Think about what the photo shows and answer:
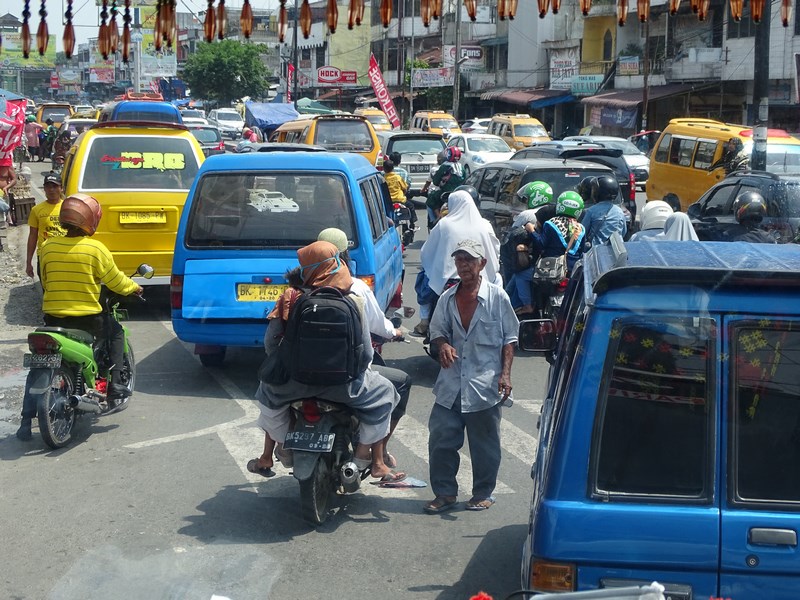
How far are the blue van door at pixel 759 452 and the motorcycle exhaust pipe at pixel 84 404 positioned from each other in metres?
4.92

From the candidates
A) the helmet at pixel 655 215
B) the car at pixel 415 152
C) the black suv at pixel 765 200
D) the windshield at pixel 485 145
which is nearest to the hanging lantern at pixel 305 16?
the helmet at pixel 655 215

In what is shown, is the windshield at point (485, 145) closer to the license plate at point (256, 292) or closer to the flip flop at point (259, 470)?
the license plate at point (256, 292)

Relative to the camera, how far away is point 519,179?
13672mm

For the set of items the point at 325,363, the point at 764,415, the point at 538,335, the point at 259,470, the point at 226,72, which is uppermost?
the point at 226,72

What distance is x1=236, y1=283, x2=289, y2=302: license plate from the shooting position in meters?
8.64

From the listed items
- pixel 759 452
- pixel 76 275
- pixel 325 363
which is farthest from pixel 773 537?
pixel 76 275

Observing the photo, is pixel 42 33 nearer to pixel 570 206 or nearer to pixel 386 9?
pixel 386 9

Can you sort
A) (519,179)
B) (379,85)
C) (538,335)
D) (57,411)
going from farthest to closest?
(379,85), (519,179), (57,411), (538,335)

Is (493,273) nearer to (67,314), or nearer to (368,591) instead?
(67,314)

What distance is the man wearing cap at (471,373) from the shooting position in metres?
5.91

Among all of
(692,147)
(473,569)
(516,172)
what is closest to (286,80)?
(692,147)

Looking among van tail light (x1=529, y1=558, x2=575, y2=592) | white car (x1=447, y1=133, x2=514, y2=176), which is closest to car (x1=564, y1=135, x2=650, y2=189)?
white car (x1=447, y1=133, x2=514, y2=176)

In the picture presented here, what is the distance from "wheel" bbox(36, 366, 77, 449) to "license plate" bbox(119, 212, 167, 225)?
448 cm

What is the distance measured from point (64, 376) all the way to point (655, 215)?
4.67 m
